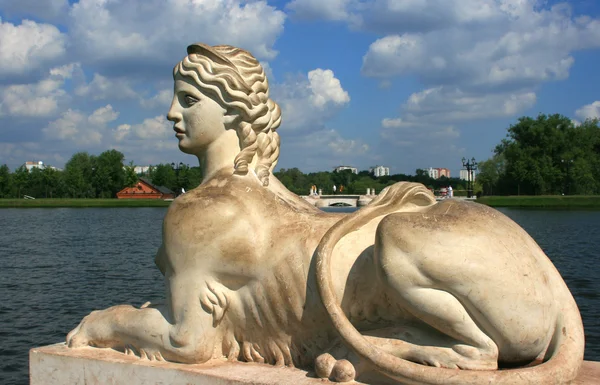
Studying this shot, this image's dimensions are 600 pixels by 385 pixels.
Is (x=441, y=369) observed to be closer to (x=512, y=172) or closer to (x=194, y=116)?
(x=194, y=116)

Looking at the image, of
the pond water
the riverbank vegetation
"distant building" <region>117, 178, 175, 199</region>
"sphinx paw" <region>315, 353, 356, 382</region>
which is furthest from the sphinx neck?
"distant building" <region>117, 178, 175, 199</region>

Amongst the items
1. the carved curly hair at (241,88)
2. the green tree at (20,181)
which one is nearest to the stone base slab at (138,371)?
the carved curly hair at (241,88)

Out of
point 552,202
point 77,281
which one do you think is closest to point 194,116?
point 77,281

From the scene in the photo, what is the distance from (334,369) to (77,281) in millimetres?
12049

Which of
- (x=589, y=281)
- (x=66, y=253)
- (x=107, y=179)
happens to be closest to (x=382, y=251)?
(x=589, y=281)

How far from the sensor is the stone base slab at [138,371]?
3.33 meters

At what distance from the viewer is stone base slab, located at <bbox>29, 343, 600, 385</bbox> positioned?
333cm

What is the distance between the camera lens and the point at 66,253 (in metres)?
20.1

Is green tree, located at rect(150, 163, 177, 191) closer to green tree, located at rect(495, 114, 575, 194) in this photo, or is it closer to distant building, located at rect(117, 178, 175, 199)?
distant building, located at rect(117, 178, 175, 199)

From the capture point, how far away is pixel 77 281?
46.0 feet

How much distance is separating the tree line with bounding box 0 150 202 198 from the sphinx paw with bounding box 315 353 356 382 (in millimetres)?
85242

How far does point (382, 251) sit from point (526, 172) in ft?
219

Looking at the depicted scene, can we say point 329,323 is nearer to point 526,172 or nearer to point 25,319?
point 25,319

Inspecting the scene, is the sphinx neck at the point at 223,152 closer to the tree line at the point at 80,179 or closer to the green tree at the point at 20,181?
the tree line at the point at 80,179
